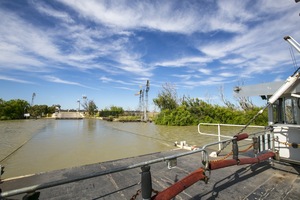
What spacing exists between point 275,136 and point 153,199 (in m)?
4.69

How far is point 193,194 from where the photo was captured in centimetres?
354

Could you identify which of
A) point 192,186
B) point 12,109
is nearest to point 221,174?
point 192,186

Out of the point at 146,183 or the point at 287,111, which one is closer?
the point at 146,183

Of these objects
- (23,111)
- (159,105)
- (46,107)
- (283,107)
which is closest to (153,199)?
(283,107)

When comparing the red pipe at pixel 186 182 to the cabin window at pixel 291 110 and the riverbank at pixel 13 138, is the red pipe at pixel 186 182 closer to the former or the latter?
the cabin window at pixel 291 110

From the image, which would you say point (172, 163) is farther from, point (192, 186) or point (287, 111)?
point (287, 111)

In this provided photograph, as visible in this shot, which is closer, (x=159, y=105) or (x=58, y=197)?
(x=58, y=197)

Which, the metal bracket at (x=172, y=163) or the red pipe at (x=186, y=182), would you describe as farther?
the metal bracket at (x=172, y=163)

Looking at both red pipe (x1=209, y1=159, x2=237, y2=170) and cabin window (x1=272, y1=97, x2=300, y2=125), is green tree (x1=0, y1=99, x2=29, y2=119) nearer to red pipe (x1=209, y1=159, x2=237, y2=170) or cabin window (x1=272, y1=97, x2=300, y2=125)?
red pipe (x1=209, y1=159, x2=237, y2=170)

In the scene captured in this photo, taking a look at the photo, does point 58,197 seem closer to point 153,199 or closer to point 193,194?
point 153,199

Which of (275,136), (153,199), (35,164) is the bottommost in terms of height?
(35,164)

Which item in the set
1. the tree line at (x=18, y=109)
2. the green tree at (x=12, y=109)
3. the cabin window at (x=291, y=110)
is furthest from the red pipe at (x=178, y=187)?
the green tree at (x=12, y=109)

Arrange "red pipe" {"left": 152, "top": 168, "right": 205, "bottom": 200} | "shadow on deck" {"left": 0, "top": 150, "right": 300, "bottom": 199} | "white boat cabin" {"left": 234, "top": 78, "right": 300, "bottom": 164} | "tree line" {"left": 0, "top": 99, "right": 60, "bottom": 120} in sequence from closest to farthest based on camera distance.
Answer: "red pipe" {"left": 152, "top": 168, "right": 205, "bottom": 200}
"shadow on deck" {"left": 0, "top": 150, "right": 300, "bottom": 199}
"white boat cabin" {"left": 234, "top": 78, "right": 300, "bottom": 164}
"tree line" {"left": 0, "top": 99, "right": 60, "bottom": 120}

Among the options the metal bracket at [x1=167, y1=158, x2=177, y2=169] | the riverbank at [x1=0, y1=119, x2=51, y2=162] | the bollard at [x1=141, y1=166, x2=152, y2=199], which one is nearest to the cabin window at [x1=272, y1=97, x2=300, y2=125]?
the metal bracket at [x1=167, y1=158, x2=177, y2=169]
